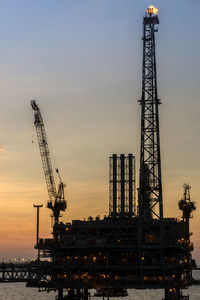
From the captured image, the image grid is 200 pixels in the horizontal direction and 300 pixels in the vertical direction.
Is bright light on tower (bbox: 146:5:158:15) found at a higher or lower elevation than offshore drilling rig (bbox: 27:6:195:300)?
higher

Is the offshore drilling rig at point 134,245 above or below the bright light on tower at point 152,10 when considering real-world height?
below

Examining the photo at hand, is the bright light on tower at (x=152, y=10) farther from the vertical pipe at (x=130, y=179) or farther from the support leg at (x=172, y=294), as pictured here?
the support leg at (x=172, y=294)

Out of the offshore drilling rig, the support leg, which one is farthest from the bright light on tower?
the support leg

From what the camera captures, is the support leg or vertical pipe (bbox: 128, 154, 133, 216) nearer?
the support leg

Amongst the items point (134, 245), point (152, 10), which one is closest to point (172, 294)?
point (134, 245)

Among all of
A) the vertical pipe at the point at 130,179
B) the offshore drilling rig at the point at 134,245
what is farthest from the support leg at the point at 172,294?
the vertical pipe at the point at 130,179

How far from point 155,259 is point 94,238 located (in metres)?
15.1

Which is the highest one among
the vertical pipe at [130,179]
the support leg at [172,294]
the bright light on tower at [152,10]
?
the bright light on tower at [152,10]

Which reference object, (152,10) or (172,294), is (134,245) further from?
(152,10)

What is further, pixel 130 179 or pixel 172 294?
pixel 130 179

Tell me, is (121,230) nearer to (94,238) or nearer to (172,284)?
(94,238)

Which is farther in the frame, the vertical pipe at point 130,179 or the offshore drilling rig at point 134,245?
the vertical pipe at point 130,179

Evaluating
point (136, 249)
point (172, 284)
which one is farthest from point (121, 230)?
point (172, 284)

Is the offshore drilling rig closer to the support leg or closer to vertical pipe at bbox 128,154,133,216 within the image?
the support leg
